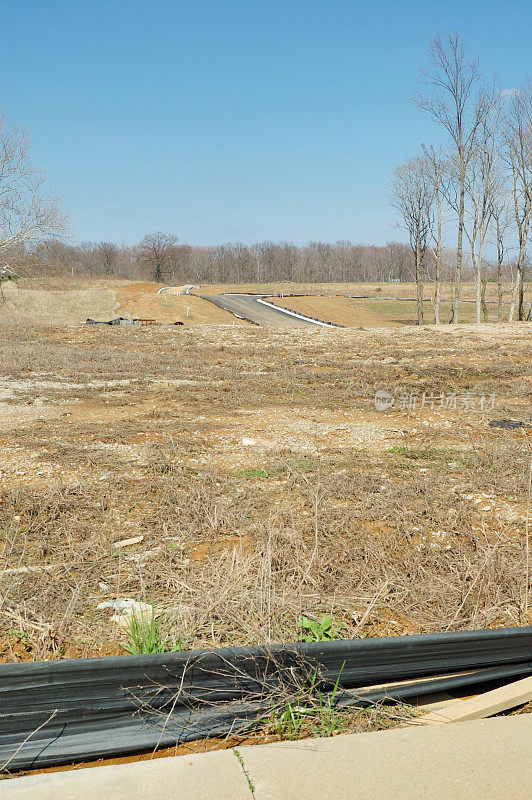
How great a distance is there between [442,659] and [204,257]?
104 metres

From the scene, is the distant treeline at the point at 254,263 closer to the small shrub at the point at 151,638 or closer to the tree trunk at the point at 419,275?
the tree trunk at the point at 419,275

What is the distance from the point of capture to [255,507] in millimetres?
5094

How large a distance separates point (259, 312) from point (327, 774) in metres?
37.7

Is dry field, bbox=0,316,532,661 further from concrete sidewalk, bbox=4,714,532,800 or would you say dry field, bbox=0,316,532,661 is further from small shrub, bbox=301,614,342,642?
concrete sidewalk, bbox=4,714,532,800

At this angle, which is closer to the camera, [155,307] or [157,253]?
[155,307]

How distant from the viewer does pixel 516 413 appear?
29.9ft

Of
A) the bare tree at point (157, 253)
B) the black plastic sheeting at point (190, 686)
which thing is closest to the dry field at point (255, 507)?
the black plastic sheeting at point (190, 686)

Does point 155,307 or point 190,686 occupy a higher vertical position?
point 155,307

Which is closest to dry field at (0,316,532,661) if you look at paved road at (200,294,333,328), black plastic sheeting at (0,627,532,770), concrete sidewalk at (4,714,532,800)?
black plastic sheeting at (0,627,532,770)

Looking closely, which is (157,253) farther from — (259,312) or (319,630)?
(319,630)

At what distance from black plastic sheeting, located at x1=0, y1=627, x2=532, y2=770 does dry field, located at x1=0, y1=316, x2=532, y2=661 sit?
40cm

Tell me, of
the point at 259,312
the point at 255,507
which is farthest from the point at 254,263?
the point at 255,507

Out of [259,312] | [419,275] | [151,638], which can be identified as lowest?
[151,638]

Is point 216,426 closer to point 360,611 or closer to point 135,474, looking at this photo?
point 135,474
